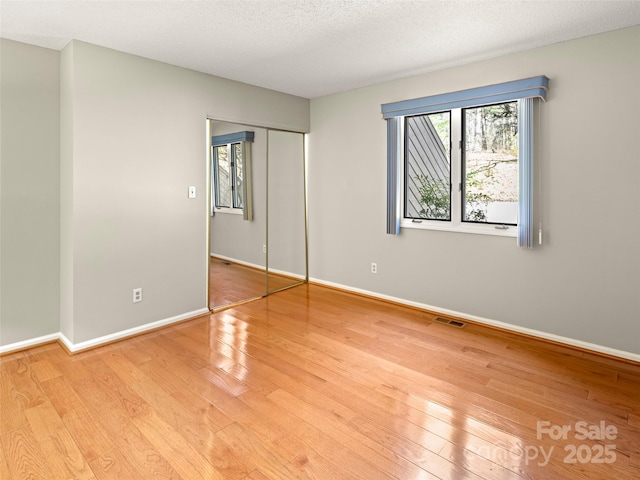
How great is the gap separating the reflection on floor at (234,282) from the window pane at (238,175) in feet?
2.19

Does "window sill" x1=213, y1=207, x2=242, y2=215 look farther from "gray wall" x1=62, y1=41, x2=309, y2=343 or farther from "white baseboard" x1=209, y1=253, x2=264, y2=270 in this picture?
"white baseboard" x1=209, y1=253, x2=264, y2=270

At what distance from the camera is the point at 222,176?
157 inches

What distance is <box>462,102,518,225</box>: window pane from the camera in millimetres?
3447

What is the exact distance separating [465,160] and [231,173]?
7.78ft

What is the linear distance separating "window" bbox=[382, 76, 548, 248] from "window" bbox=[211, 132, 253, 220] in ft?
5.11

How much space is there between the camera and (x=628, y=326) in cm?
289

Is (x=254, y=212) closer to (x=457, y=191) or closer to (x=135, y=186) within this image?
(x=135, y=186)

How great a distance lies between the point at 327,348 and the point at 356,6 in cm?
246

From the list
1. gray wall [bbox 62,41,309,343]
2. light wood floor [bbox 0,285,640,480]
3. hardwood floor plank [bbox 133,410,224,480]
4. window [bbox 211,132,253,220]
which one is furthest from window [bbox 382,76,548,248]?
hardwood floor plank [bbox 133,410,224,480]

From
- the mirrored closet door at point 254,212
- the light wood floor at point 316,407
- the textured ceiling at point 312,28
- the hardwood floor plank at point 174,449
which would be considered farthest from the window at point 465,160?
the hardwood floor plank at point 174,449

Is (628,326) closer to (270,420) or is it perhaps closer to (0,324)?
(270,420)

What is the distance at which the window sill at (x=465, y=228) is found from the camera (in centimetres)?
345

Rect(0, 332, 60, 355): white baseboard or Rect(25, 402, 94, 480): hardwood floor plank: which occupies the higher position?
Rect(0, 332, 60, 355): white baseboard

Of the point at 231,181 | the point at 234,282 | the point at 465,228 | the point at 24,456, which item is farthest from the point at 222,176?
the point at 24,456
